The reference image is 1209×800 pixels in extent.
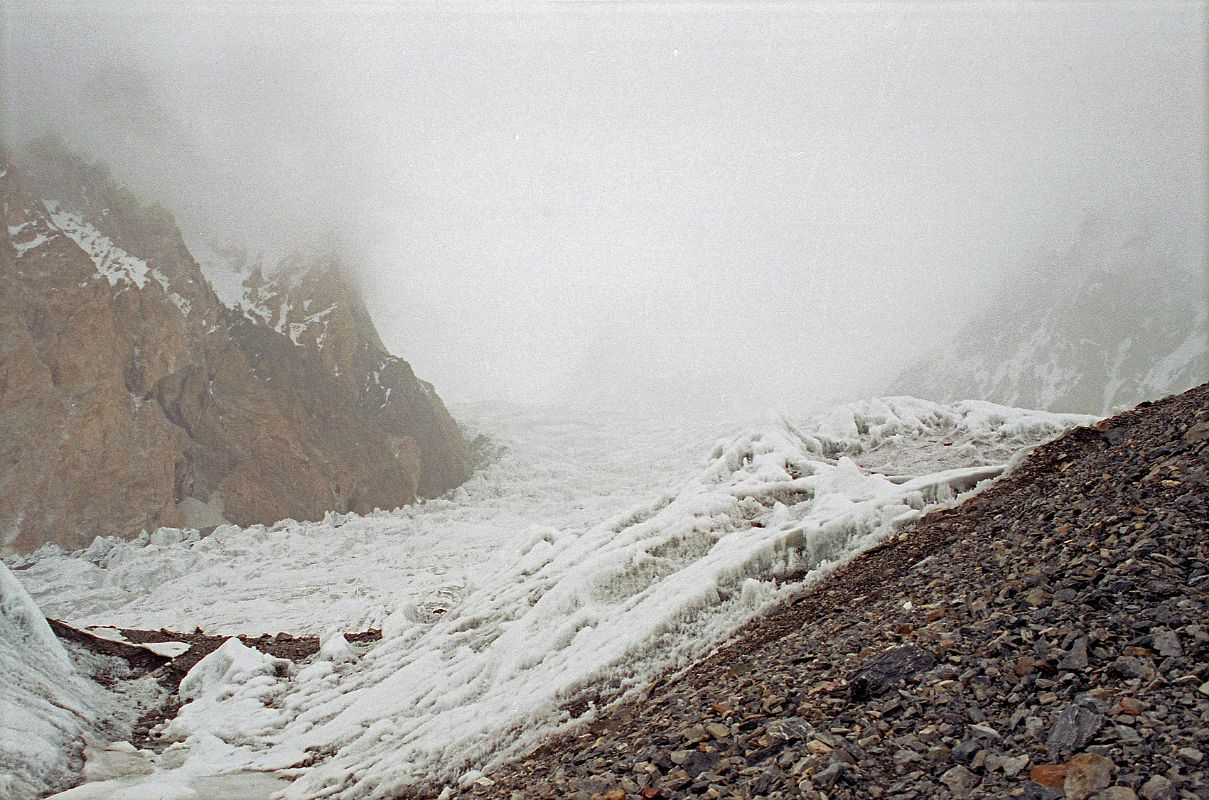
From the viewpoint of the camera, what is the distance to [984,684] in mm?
3998

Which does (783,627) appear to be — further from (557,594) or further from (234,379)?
(234,379)

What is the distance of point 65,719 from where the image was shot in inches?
414

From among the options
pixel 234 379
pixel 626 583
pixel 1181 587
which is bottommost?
pixel 626 583

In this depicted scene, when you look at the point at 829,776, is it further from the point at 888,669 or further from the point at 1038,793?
the point at 888,669

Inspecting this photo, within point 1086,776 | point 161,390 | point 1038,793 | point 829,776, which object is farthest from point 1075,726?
point 161,390

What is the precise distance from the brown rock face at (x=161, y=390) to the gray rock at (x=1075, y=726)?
59302mm

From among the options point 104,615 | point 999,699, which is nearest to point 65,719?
point 999,699

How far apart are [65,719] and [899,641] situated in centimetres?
1373

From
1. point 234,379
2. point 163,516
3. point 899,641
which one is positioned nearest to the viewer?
point 899,641

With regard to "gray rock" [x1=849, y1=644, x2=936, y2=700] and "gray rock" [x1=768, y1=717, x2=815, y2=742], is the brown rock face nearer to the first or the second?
"gray rock" [x1=768, y1=717, x2=815, y2=742]

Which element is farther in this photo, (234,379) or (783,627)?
(234,379)

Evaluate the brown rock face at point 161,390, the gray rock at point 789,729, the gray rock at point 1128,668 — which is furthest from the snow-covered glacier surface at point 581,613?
the brown rock face at point 161,390

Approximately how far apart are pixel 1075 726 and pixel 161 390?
6477 centimetres

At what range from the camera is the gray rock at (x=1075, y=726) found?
124 inches
